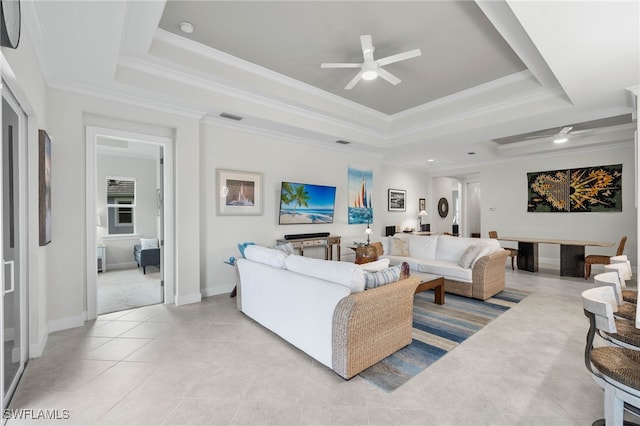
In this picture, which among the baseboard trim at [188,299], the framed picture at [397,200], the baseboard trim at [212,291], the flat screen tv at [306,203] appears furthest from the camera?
the framed picture at [397,200]

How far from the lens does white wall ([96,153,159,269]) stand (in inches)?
265

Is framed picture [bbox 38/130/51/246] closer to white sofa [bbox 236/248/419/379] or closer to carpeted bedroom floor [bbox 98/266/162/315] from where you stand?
carpeted bedroom floor [bbox 98/266/162/315]

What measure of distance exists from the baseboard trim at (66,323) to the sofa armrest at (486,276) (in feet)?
16.4

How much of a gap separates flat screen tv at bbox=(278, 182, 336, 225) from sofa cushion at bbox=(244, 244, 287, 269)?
1740 millimetres

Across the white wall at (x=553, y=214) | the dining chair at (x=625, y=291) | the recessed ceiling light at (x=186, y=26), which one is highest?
the recessed ceiling light at (x=186, y=26)

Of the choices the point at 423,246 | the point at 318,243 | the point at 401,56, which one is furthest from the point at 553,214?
the point at 401,56

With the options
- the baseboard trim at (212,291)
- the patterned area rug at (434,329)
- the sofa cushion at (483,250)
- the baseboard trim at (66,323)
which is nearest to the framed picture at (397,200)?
the sofa cushion at (483,250)

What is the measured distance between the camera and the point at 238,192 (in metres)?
4.78

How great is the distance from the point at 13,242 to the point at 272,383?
2.28 m

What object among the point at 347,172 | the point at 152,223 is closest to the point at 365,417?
the point at 347,172

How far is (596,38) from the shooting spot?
252 cm

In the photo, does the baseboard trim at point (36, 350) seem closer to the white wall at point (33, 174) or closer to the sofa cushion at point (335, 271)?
the white wall at point (33, 174)

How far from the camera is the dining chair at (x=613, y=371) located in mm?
1352

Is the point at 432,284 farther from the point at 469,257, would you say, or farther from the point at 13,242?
the point at 13,242
